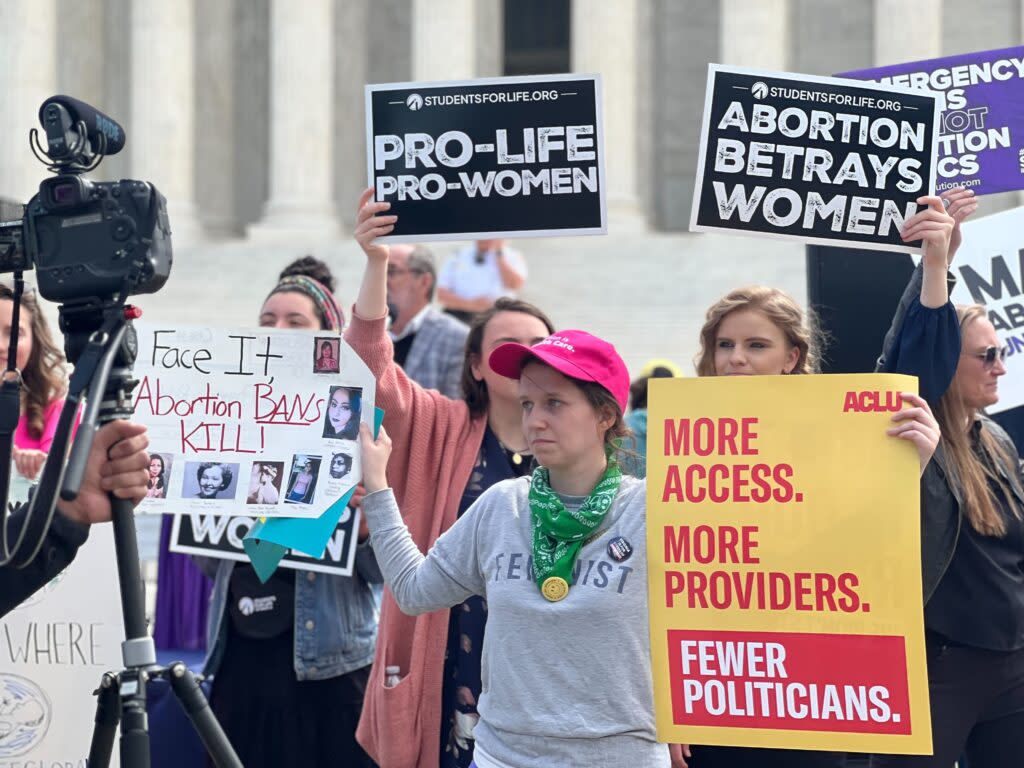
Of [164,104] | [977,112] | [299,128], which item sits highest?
[164,104]

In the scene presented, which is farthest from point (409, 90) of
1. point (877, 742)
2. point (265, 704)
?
point (877, 742)

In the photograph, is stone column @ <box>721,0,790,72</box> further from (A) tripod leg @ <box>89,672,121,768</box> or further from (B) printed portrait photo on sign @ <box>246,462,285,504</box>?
(A) tripod leg @ <box>89,672,121,768</box>

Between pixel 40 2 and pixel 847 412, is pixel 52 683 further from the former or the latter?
pixel 40 2

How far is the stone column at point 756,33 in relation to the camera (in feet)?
93.7

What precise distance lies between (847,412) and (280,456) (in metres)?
2.02

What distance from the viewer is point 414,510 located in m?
5.69

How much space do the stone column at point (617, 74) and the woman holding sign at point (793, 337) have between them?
2358 centimetres

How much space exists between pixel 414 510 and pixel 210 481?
2.38ft

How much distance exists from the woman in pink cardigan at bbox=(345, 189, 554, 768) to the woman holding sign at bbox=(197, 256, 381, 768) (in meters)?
0.60

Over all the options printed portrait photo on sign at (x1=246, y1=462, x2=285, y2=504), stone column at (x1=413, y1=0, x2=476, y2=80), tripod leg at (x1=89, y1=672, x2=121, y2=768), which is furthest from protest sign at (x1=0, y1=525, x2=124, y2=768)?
stone column at (x1=413, y1=0, x2=476, y2=80)

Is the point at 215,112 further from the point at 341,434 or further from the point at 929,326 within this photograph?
the point at 929,326

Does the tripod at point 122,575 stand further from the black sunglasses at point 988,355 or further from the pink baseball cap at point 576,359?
the black sunglasses at point 988,355

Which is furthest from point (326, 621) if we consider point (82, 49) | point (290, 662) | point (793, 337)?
point (82, 49)

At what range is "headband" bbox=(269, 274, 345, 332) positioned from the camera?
21.6 ft
